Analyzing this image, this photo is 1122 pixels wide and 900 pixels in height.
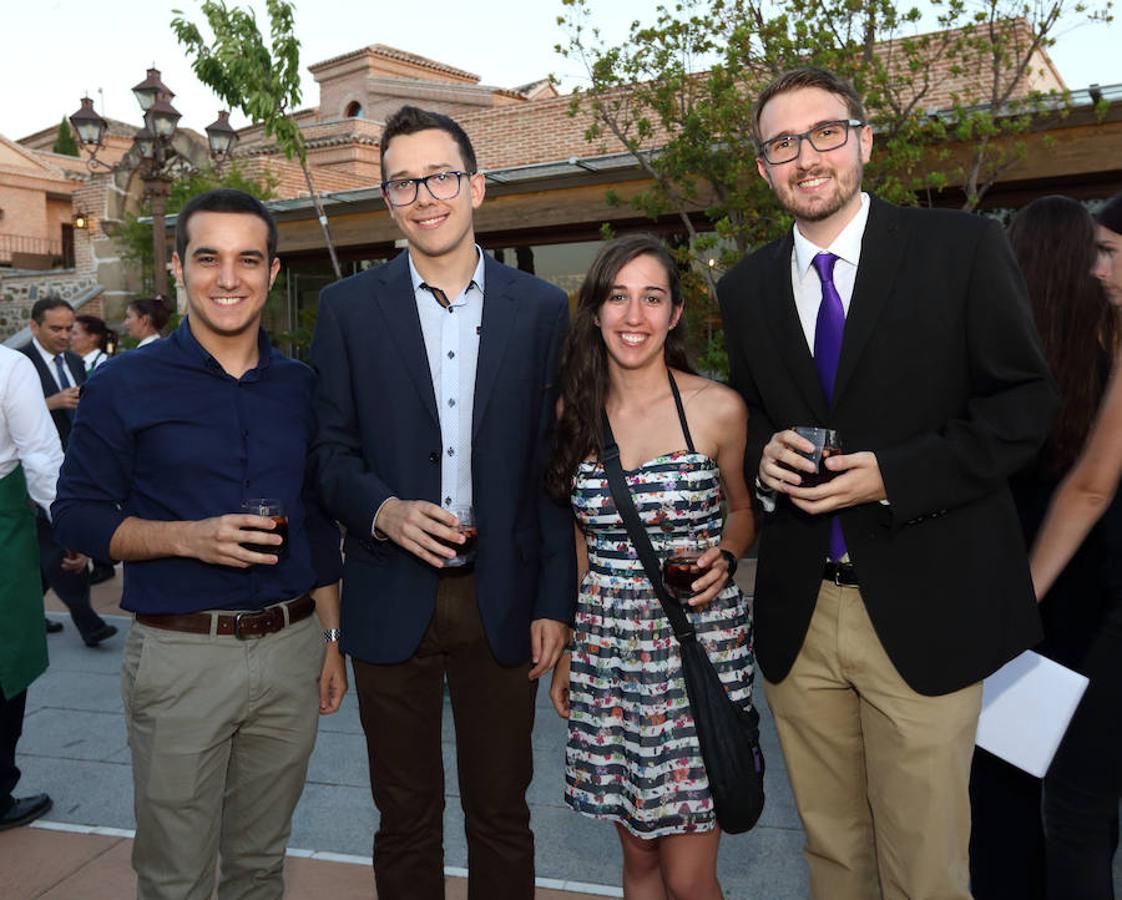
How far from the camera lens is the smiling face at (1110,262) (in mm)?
2498

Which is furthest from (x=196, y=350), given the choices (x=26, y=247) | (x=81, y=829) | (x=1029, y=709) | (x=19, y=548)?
(x=26, y=247)

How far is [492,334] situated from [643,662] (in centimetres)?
98

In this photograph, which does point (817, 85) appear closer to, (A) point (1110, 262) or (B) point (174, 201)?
(A) point (1110, 262)

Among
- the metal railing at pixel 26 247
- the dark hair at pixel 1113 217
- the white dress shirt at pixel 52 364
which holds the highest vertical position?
the metal railing at pixel 26 247

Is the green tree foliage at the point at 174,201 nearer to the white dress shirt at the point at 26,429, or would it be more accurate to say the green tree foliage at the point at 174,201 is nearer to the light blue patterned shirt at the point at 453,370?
the white dress shirt at the point at 26,429

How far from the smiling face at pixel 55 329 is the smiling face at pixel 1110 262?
284 inches

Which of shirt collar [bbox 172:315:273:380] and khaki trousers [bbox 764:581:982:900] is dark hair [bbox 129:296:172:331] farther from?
khaki trousers [bbox 764:581:982:900]

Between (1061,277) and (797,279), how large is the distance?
2.90 feet

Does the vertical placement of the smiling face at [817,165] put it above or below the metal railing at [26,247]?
below

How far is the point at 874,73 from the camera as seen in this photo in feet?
26.1

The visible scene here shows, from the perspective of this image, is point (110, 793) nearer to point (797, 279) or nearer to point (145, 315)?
point (797, 279)

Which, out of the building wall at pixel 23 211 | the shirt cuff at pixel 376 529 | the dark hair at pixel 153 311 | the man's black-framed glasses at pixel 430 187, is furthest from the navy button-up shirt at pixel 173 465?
the building wall at pixel 23 211

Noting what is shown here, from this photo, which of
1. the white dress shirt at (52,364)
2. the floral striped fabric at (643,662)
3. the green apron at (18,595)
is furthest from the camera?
the white dress shirt at (52,364)

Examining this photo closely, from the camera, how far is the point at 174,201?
1850 centimetres
